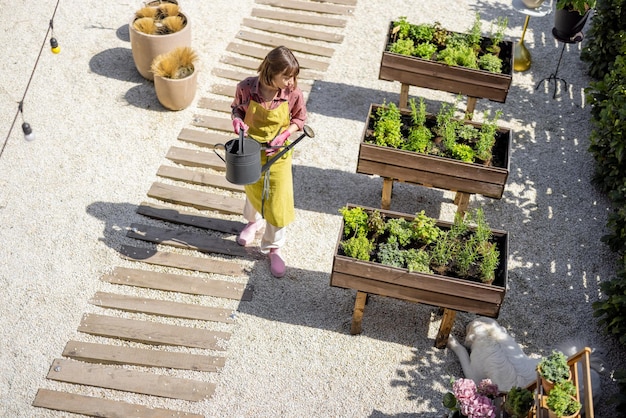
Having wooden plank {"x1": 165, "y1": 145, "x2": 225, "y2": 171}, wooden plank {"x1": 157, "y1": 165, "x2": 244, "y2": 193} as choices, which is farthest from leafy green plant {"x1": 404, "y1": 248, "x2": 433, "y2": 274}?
wooden plank {"x1": 165, "y1": 145, "x2": 225, "y2": 171}

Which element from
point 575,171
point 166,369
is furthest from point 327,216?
point 575,171

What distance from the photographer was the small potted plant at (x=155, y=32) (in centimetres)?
773

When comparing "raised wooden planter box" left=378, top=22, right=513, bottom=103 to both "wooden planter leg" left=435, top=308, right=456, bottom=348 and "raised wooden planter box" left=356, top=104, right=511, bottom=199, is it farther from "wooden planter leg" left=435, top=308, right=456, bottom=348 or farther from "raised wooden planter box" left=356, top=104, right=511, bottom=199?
"wooden planter leg" left=435, top=308, right=456, bottom=348

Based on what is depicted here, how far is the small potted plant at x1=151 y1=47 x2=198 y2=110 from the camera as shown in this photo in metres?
7.45

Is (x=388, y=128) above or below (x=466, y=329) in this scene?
above

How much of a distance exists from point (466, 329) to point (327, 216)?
66.0 inches

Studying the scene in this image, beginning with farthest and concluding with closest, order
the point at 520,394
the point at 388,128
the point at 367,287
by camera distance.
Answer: the point at 388,128 < the point at 367,287 < the point at 520,394

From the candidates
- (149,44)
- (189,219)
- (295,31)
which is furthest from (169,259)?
(295,31)

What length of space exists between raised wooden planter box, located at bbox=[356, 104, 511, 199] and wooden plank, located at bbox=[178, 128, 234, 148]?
→ 1.69 m

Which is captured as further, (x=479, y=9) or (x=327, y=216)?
(x=479, y=9)

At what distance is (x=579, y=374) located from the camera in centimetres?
514

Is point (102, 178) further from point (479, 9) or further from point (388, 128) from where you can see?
point (479, 9)

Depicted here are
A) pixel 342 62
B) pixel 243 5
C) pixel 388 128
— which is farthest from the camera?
pixel 243 5

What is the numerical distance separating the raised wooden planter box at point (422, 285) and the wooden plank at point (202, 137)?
8.03 ft
